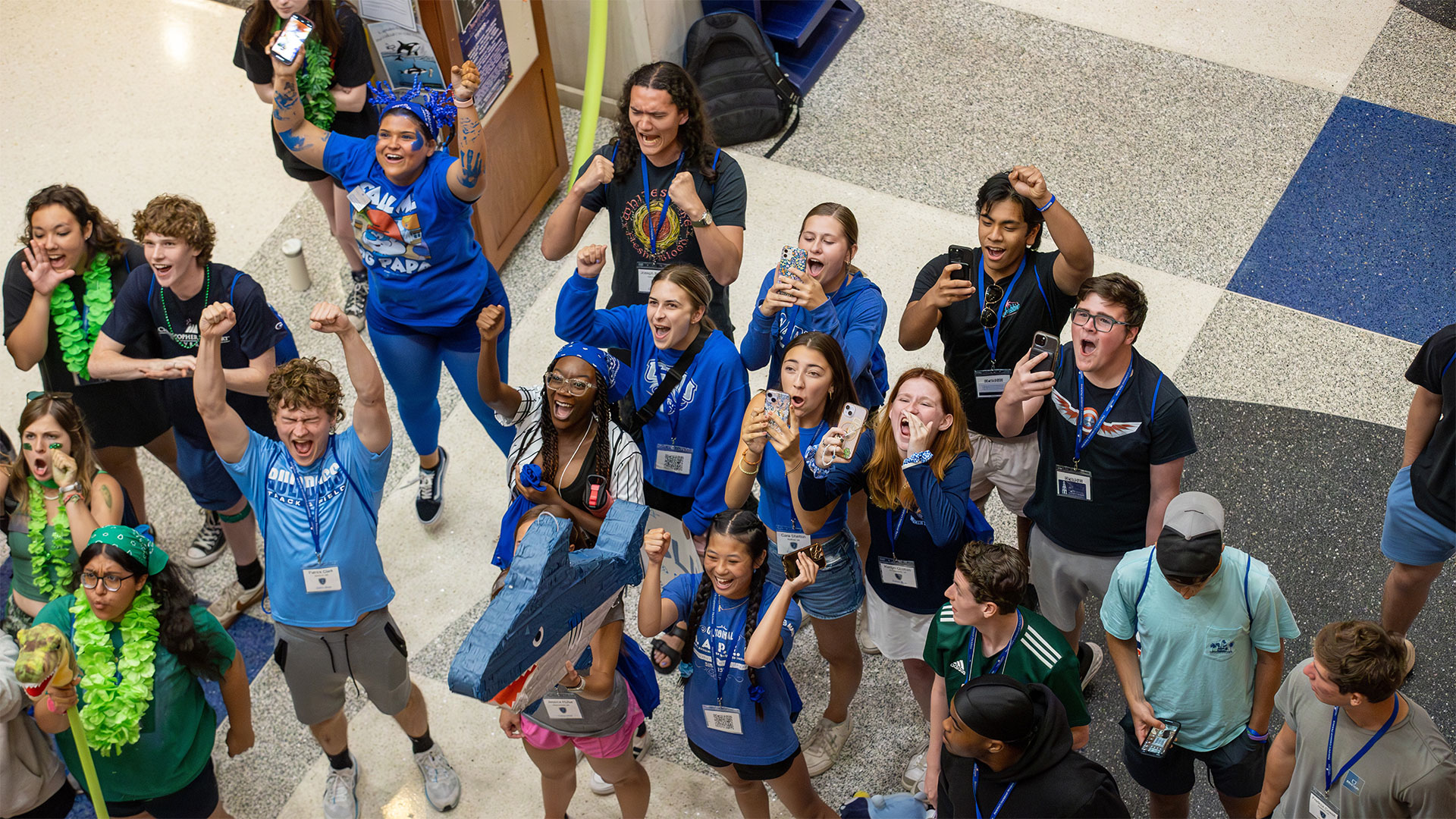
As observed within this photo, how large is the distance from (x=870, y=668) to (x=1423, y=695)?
1890 millimetres

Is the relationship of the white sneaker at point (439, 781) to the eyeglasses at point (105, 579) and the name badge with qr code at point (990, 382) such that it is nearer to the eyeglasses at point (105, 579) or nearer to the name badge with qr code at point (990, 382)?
the eyeglasses at point (105, 579)

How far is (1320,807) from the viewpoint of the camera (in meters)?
3.32

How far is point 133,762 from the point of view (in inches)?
151

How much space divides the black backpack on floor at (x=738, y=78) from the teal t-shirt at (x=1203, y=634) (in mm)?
3819

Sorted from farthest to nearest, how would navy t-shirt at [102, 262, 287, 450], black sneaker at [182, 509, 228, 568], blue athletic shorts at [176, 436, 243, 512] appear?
black sneaker at [182, 509, 228, 568] → blue athletic shorts at [176, 436, 243, 512] → navy t-shirt at [102, 262, 287, 450]

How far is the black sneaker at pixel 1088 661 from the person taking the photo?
14.7 ft

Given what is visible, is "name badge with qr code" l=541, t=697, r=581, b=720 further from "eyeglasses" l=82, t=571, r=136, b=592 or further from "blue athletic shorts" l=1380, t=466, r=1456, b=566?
"blue athletic shorts" l=1380, t=466, r=1456, b=566

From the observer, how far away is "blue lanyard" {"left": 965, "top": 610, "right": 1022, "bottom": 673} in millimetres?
3395

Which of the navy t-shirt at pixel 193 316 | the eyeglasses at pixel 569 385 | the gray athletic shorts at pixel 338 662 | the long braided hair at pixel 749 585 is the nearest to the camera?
the long braided hair at pixel 749 585

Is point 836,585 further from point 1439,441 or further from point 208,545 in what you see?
point 208,545

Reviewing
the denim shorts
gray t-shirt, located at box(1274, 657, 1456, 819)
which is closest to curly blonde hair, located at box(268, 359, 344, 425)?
the denim shorts

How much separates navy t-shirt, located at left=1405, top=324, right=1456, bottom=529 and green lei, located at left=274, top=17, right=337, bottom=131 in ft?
13.5

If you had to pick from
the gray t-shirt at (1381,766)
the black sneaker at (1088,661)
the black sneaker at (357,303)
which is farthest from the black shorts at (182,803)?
the gray t-shirt at (1381,766)

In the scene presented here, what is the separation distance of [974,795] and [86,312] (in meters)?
3.38
